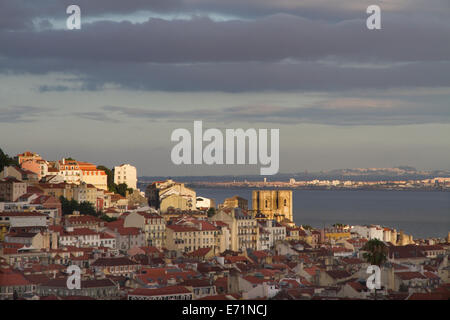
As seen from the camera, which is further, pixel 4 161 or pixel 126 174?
pixel 126 174

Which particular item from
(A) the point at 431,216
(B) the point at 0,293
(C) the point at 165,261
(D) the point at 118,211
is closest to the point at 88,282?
(B) the point at 0,293

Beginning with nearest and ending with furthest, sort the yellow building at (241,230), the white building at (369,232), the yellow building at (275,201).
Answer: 1. the yellow building at (241,230)
2. the white building at (369,232)
3. the yellow building at (275,201)

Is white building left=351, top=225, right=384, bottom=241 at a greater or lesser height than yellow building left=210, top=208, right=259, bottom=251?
lesser

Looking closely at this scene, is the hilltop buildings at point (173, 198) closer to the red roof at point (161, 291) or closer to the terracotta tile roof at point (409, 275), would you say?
the terracotta tile roof at point (409, 275)

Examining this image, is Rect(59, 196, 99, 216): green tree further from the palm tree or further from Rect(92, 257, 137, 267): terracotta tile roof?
the palm tree

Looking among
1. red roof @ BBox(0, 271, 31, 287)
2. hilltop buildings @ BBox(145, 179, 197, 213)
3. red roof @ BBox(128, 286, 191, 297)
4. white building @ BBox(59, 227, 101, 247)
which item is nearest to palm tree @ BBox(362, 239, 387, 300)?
red roof @ BBox(128, 286, 191, 297)

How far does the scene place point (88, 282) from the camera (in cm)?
2464

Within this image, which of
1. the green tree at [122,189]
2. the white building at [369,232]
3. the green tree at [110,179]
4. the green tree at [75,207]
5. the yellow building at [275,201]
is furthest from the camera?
the yellow building at [275,201]

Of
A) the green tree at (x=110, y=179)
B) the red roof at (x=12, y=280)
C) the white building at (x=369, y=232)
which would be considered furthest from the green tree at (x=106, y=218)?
the red roof at (x=12, y=280)

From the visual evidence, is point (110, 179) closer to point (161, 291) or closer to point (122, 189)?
point (122, 189)

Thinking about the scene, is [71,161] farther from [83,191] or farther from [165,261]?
[165,261]

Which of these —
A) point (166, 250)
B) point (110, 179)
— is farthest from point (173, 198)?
point (166, 250)

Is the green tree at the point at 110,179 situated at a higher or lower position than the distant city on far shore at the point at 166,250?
higher

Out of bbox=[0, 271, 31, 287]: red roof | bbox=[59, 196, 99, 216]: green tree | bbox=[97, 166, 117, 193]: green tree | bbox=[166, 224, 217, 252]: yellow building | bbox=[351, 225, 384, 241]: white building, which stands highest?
bbox=[97, 166, 117, 193]: green tree
